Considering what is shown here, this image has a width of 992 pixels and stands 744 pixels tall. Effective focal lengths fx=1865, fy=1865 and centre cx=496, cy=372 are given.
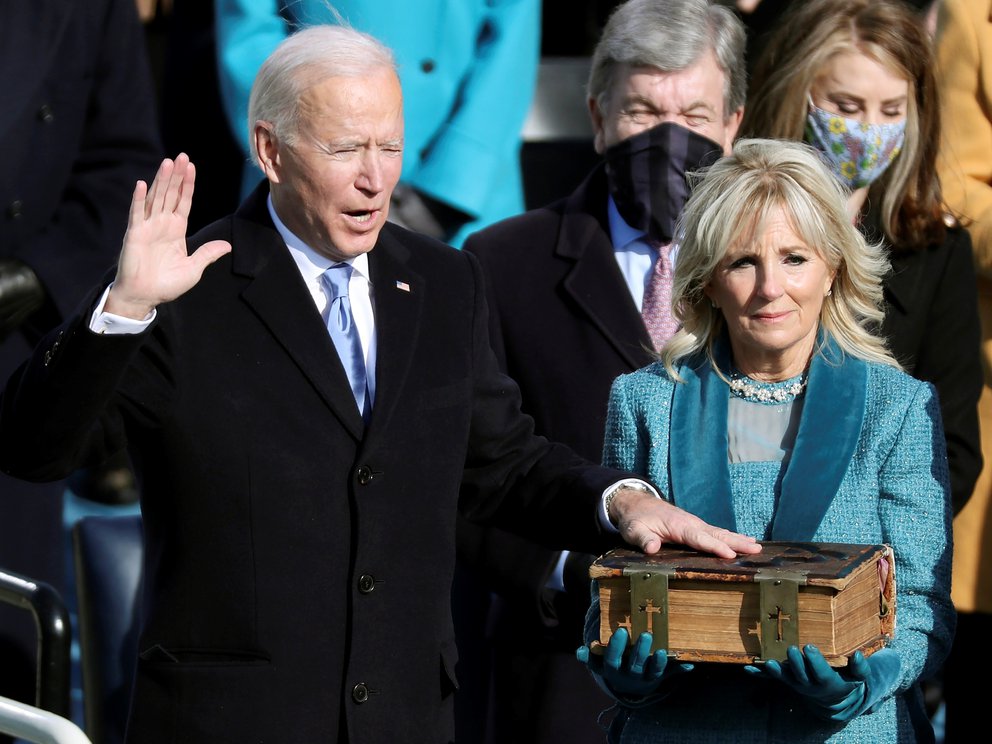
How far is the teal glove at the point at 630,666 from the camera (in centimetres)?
314

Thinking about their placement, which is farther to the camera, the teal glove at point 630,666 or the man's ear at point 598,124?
the man's ear at point 598,124

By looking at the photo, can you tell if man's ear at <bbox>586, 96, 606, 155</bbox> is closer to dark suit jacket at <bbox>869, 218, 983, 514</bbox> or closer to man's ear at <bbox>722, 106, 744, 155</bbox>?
man's ear at <bbox>722, 106, 744, 155</bbox>

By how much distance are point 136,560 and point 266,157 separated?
4.20ft

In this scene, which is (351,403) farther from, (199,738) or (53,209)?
(53,209)

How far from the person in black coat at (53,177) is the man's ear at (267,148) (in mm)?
1098

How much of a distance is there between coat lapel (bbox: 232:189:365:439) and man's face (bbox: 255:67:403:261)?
0.09 metres

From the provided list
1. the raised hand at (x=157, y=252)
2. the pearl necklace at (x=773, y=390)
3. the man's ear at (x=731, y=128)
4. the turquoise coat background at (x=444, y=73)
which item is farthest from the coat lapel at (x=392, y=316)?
the turquoise coat background at (x=444, y=73)

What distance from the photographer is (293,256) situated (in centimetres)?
A: 344

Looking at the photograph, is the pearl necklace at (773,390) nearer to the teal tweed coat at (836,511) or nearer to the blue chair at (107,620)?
the teal tweed coat at (836,511)

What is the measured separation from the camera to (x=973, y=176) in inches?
193

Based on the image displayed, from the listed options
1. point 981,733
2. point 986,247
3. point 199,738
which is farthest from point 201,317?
point 981,733

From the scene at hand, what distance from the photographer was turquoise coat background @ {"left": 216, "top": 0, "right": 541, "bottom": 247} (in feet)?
16.4

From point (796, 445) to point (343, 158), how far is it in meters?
0.97

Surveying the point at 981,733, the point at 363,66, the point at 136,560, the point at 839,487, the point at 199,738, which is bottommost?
the point at 981,733
